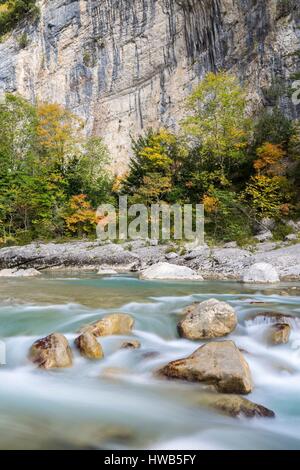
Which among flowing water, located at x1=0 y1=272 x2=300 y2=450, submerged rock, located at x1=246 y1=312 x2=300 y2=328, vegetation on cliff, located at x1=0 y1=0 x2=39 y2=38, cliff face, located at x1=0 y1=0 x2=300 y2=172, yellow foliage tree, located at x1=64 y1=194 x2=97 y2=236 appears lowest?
flowing water, located at x1=0 y1=272 x2=300 y2=450

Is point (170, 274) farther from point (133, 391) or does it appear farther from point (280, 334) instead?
point (133, 391)

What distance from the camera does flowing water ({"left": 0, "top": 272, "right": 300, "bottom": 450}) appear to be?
314 cm

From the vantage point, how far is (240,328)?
19.0 feet

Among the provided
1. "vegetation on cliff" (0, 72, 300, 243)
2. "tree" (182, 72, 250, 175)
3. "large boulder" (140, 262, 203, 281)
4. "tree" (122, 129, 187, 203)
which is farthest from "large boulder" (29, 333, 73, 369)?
"tree" (182, 72, 250, 175)

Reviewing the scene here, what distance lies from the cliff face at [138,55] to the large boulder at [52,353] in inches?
965

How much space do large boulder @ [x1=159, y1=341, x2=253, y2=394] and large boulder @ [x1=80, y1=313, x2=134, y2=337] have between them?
4.40 ft

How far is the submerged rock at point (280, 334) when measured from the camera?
529 centimetres

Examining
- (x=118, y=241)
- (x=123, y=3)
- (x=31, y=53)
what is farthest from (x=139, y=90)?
(x=118, y=241)

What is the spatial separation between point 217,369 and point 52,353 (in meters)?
2.06

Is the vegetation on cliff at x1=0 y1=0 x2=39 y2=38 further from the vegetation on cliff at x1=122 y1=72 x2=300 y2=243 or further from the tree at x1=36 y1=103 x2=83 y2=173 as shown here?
the vegetation on cliff at x1=122 y1=72 x2=300 y2=243

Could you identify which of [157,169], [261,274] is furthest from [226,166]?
[261,274]

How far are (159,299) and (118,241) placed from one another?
10.9 meters
